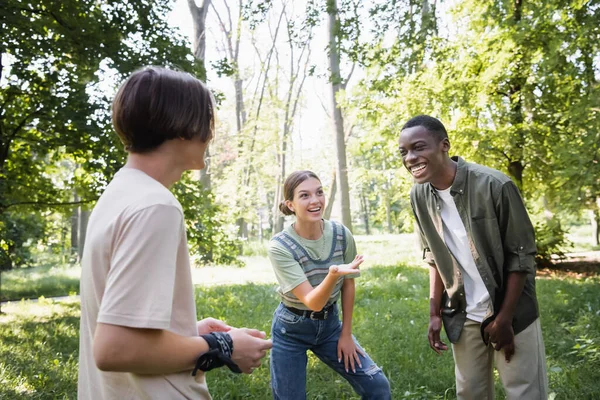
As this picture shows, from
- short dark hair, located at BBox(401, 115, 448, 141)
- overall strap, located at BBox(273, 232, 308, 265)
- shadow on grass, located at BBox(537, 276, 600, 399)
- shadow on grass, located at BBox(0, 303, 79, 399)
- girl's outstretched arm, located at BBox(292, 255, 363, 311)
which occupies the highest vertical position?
short dark hair, located at BBox(401, 115, 448, 141)

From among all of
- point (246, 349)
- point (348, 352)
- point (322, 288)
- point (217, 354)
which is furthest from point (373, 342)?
point (217, 354)

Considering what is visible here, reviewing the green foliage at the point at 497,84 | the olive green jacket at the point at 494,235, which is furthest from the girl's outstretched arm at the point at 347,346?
the green foliage at the point at 497,84

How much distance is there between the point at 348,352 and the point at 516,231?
1246mm

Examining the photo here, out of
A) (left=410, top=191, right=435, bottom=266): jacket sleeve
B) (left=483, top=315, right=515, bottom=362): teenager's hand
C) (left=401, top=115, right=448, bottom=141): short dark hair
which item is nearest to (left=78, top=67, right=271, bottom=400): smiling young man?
(left=483, top=315, right=515, bottom=362): teenager's hand

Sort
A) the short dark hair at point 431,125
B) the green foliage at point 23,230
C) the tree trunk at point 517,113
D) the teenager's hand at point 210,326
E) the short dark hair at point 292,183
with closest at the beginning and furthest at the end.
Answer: the teenager's hand at point 210,326, the short dark hair at point 431,125, the short dark hair at point 292,183, the tree trunk at point 517,113, the green foliage at point 23,230

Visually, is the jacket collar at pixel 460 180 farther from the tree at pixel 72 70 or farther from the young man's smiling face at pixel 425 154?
the tree at pixel 72 70

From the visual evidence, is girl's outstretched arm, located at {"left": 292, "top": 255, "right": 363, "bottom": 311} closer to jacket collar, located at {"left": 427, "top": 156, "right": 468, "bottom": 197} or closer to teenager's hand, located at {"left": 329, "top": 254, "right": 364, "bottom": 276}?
Answer: teenager's hand, located at {"left": 329, "top": 254, "right": 364, "bottom": 276}

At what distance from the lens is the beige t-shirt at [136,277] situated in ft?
3.95

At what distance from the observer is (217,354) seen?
144 cm

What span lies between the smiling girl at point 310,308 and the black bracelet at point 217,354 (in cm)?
136

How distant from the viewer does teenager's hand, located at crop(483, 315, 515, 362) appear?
2674 mm

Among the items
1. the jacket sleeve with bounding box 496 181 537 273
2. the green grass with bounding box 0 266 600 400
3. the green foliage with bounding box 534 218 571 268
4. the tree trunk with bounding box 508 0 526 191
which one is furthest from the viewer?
the green foliage with bounding box 534 218 571 268

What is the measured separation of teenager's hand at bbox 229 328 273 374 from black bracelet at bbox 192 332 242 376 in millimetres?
22

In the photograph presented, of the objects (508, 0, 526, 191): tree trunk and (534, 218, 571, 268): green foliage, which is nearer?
(508, 0, 526, 191): tree trunk
